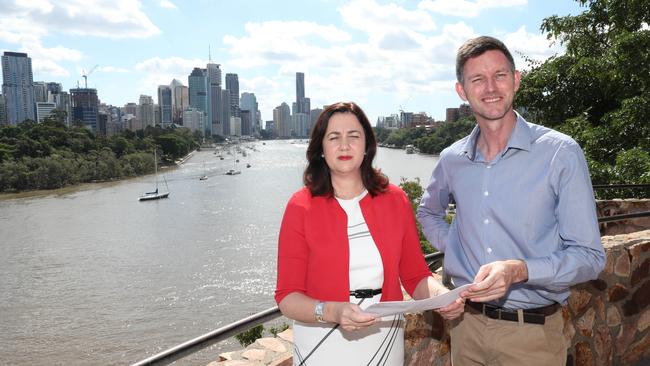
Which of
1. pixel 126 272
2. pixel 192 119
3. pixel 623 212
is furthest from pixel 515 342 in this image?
pixel 192 119

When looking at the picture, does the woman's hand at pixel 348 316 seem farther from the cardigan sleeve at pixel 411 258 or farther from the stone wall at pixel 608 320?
the stone wall at pixel 608 320

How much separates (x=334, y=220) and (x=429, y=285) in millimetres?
381

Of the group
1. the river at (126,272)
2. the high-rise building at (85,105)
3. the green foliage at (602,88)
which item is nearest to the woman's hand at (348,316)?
the green foliage at (602,88)

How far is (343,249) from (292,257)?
0.14 meters

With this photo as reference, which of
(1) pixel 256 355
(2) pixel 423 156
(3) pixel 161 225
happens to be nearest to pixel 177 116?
(2) pixel 423 156

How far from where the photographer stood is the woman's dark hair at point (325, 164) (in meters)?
1.66

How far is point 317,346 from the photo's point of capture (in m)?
1.58

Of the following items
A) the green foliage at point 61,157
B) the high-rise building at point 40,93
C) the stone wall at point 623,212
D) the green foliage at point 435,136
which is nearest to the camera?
the stone wall at point 623,212

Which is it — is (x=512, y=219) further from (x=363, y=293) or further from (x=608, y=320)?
(x=608, y=320)

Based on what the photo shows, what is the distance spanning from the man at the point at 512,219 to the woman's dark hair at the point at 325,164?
0.29 meters

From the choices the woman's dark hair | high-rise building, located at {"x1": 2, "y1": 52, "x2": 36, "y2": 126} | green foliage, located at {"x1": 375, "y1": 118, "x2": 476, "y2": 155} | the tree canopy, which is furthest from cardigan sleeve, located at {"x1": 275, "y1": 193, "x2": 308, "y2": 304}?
high-rise building, located at {"x1": 2, "y1": 52, "x2": 36, "y2": 126}

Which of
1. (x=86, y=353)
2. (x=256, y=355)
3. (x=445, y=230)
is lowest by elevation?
(x=86, y=353)

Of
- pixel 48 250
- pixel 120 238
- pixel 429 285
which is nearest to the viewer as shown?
pixel 429 285

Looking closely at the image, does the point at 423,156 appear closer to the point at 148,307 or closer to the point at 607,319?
the point at 148,307
